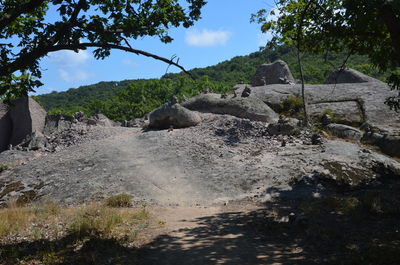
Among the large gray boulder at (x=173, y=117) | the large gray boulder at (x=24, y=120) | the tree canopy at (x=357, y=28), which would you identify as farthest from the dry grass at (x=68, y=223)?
the large gray boulder at (x=24, y=120)

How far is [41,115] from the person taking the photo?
23062 millimetres

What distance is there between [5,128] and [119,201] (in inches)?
603

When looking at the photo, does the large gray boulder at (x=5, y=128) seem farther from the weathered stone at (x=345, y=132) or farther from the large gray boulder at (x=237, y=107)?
the weathered stone at (x=345, y=132)

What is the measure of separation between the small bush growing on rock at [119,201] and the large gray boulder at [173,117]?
7.69 m

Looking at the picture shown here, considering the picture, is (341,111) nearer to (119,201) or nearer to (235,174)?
(235,174)

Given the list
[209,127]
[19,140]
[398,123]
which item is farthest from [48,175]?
[398,123]

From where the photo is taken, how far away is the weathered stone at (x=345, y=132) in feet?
57.6

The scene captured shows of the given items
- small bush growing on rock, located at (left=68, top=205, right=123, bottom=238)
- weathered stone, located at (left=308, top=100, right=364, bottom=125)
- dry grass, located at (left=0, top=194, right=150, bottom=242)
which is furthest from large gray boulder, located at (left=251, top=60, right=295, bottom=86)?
small bush growing on rock, located at (left=68, top=205, right=123, bottom=238)

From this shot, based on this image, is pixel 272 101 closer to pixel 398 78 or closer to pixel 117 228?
pixel 398 78

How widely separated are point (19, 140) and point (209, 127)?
484 inches

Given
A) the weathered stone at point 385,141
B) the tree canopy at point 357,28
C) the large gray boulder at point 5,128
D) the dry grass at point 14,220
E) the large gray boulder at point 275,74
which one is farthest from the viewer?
the large gray boulder at point 275,74

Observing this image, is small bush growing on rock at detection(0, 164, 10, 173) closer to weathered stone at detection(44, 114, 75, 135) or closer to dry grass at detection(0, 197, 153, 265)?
weathered stone at detection(44, 114, 75, 135)

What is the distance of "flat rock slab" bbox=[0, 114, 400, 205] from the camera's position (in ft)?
39.9

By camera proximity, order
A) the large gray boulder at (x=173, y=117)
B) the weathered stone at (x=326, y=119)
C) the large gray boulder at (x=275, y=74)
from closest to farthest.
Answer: the large gray boulder at (x=173, y=117) < the weathered stone at (x=326, y=119) < the large gray boulder at (x=275, y=74)
